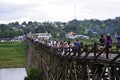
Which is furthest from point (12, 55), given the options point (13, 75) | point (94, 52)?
point (94, 52)

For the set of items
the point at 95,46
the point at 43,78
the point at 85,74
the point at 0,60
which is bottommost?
the point at 0,60

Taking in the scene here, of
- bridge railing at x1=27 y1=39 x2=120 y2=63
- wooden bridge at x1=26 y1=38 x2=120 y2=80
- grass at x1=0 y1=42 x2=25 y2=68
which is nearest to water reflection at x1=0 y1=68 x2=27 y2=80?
grass at x1=0 y1=42 x2=25 y2=68

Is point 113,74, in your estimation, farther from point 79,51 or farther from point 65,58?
point 65,58

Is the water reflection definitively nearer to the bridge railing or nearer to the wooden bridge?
the bridge railing

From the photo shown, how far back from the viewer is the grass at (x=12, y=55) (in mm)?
114306

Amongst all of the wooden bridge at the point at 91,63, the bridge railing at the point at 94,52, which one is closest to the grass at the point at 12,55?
the bridge railing at the point at 94,52

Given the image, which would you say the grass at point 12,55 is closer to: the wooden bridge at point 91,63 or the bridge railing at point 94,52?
the bridge railing at point 94,52

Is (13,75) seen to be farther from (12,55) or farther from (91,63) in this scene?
(91,63)

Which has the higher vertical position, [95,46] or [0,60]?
[95,46]

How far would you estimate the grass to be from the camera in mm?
114306

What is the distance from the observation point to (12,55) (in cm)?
13612

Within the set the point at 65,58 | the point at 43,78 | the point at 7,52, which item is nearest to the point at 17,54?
the point at 7,52

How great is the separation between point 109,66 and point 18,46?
138359 mm

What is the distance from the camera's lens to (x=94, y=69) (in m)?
19.6
